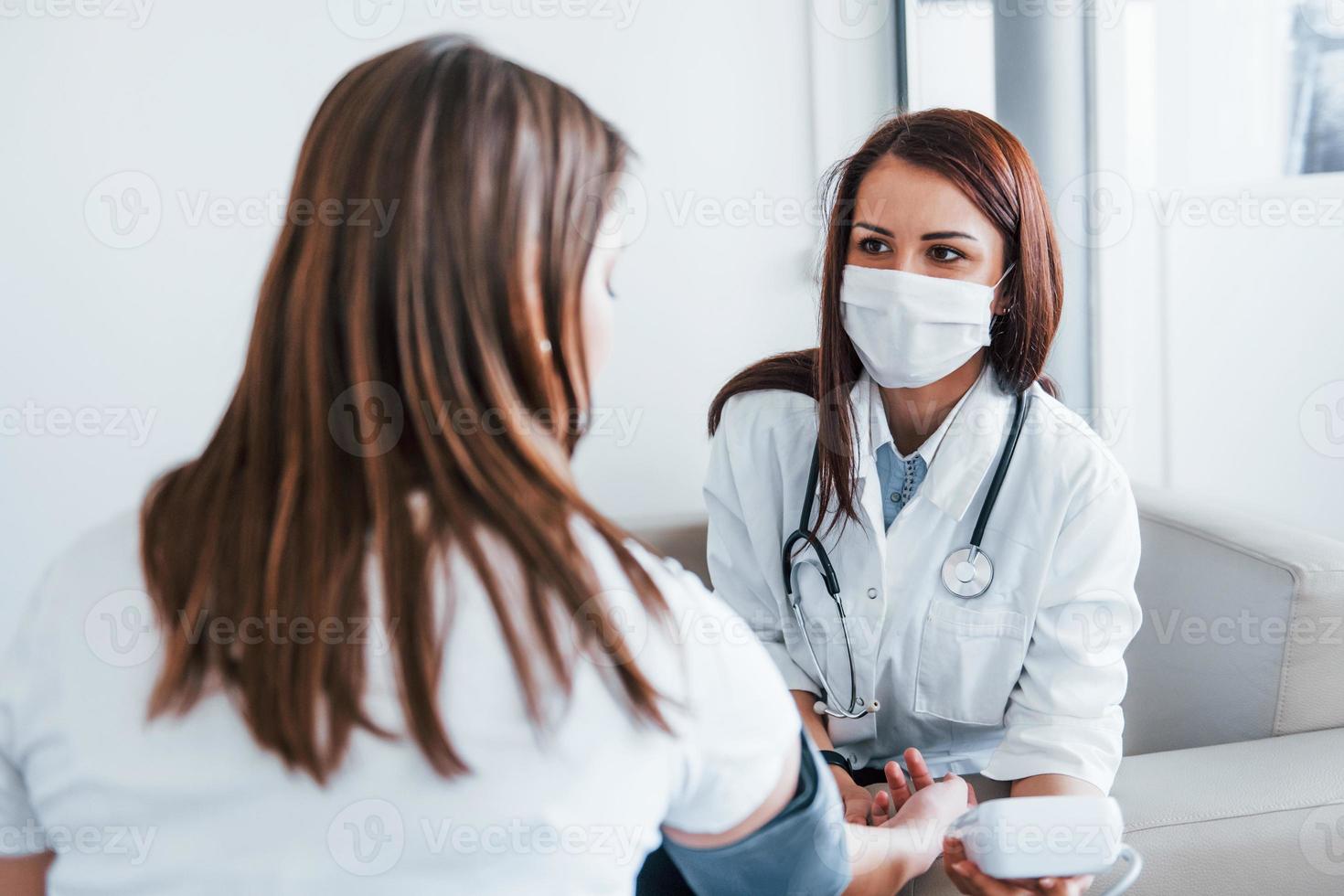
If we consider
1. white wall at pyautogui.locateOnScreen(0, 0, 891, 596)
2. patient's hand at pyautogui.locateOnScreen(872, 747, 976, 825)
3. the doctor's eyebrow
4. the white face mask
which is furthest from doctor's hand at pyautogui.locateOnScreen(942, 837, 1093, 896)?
white wall at pyautogui.locateOnScreen(0, 0, 891, 596)

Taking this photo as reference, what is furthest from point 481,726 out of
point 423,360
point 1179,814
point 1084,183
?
point 1084,183

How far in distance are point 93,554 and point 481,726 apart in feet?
0.88

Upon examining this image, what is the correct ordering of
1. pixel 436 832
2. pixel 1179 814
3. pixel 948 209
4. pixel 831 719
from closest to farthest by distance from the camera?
pixel 436 832 → pixel 1179 814 → pixel 948 209 → pixel 831 719

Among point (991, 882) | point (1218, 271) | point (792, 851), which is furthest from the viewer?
point (1218, 271)

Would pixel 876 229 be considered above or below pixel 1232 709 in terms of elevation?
above

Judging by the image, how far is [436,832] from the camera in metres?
0.59

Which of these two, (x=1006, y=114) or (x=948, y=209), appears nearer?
(x=948, y=209)

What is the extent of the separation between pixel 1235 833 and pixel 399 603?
91 centimetres

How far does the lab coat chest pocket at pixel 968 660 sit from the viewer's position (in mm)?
1307

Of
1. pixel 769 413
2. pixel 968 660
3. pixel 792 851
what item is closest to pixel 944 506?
pixel 968 660

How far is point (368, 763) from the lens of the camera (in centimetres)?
59

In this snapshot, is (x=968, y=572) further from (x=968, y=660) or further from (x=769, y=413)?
(x=769, y=413)

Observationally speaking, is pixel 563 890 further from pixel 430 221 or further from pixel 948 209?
pixel 948 209

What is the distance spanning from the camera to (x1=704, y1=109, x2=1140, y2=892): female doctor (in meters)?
1.26
